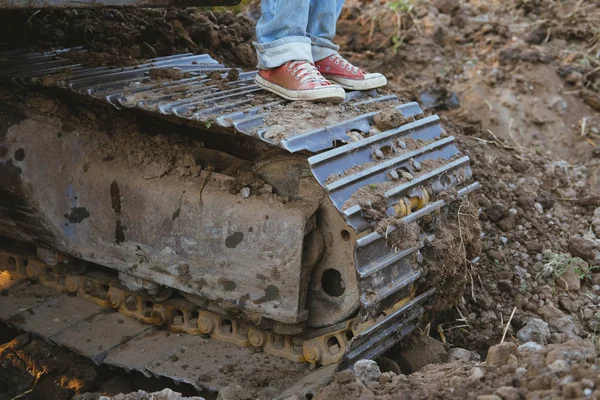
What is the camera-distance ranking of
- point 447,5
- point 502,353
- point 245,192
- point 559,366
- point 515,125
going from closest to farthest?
point 559,366, point 502,353, point 245,192, point 515,125, point 447,5

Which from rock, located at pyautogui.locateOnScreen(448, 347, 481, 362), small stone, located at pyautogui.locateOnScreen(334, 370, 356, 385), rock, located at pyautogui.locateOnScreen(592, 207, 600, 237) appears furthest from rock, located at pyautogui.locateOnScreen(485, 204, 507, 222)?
small stone, located at pyautogui.locateOnScreen(334, 370, 356, 385)

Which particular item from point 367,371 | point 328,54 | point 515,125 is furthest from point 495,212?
point 367,371

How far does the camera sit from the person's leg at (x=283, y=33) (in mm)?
3555

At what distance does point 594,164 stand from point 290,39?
271cm

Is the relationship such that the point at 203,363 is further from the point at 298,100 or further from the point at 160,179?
the point at 298,100

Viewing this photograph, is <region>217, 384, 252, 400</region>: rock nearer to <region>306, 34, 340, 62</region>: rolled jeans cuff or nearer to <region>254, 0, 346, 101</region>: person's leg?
<region>254, 0, 346, 101</region>: person's leg

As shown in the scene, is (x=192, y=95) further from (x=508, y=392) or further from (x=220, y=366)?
(x=508, y=392)

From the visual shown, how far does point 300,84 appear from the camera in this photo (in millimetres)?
3477

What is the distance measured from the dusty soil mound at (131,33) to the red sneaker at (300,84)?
821mm

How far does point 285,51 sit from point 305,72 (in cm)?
14

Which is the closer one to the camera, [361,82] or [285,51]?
[285,51]

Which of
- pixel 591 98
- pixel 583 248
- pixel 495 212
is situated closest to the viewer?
pixel 583 248

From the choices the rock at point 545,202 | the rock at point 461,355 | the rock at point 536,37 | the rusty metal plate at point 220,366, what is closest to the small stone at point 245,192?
the rusty metal plate at point 220,366

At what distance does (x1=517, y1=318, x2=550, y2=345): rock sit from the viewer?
3.62 meters
